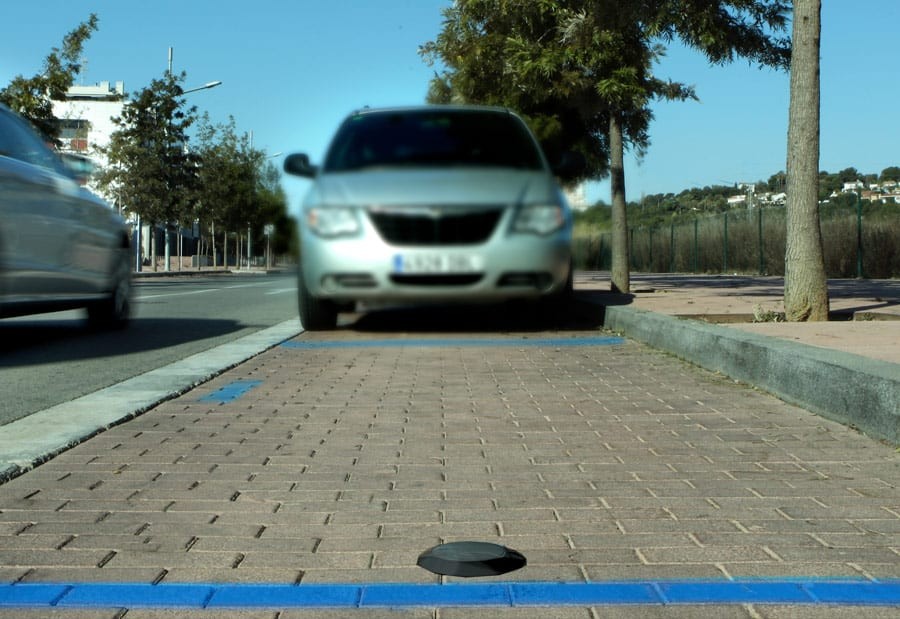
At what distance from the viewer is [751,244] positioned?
32250 mm

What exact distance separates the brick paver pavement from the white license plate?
4.76ft

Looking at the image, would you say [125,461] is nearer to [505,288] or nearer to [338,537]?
[338,537]

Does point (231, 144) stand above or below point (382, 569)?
above

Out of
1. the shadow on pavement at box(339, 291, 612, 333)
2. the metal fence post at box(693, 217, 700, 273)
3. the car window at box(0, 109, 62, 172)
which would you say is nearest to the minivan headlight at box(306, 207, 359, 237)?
the car window at box(0, 109, 62, 172)

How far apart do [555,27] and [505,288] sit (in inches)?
346

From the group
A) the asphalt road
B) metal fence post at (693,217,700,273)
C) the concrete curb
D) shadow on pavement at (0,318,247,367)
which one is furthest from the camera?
metal fence post at (693,217,700,273)

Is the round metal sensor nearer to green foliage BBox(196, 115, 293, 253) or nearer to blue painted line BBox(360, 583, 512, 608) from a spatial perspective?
blue painted line BBox(360, 583, 512, 608)

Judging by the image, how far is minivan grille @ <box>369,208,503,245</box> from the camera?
8156mm

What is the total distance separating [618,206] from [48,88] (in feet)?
60.6

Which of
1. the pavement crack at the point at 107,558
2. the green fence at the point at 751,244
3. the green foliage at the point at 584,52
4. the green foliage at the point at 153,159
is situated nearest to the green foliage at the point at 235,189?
the green foliage at the point at 153,159

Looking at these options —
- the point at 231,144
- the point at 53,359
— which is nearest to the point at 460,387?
the point at 53,359

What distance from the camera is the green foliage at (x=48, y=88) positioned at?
89.4 ft

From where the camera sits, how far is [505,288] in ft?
27.6

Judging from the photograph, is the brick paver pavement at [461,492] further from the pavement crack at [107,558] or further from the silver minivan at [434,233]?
the silver minivan at [434,233]
